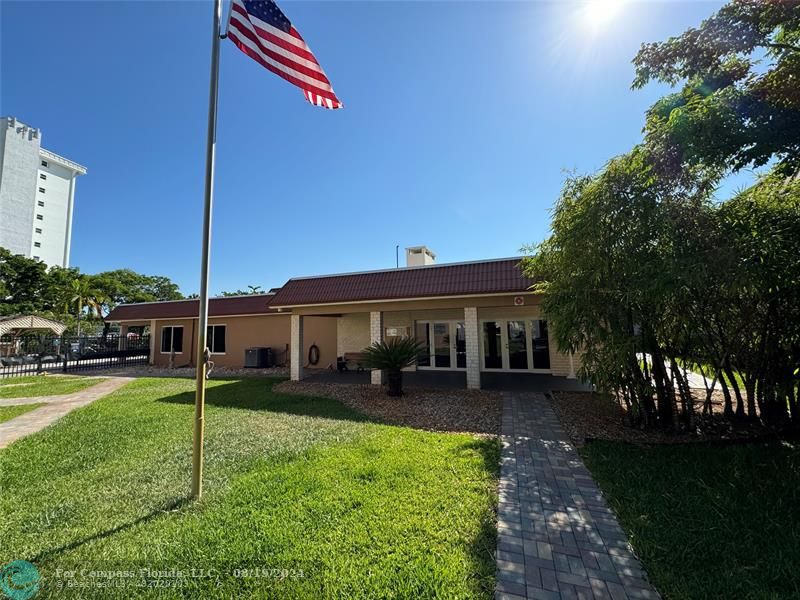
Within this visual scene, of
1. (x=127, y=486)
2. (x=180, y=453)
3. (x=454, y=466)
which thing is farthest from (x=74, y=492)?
(x=454, y=466)

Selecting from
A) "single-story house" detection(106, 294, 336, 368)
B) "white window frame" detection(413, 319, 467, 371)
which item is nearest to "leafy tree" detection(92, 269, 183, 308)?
"single-story house" detection(106, 294, 336, 368)

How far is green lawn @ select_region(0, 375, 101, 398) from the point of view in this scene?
10.3 metres

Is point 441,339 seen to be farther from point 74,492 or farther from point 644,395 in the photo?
point 74,492

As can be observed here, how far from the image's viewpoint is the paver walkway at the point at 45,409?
6285mm

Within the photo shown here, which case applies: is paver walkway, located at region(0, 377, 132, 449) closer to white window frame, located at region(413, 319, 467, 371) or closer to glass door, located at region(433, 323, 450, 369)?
white window frame, located at region(413, 319, 467, 371)

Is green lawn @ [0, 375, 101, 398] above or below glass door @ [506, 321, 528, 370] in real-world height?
below

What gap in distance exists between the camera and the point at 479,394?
A: 917cm

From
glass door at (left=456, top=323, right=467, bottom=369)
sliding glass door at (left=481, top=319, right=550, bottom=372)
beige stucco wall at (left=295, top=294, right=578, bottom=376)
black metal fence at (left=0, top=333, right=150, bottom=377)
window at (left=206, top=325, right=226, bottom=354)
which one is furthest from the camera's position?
window at (left=206, top=325, right=226, bottom=354)

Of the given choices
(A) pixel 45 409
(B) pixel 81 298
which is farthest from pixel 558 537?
(B) pixel 81 298

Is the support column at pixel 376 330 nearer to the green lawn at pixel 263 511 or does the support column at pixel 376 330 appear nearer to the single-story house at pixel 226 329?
the green lawn at pixel 263 511

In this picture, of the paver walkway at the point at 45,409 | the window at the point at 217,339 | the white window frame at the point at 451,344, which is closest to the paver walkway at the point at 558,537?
the paver walkway at the point at 45,409

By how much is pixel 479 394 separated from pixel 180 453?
6.86 m

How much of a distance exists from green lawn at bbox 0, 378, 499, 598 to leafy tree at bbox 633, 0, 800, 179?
4667 mm

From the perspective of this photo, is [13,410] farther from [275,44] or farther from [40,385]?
[275,44]
